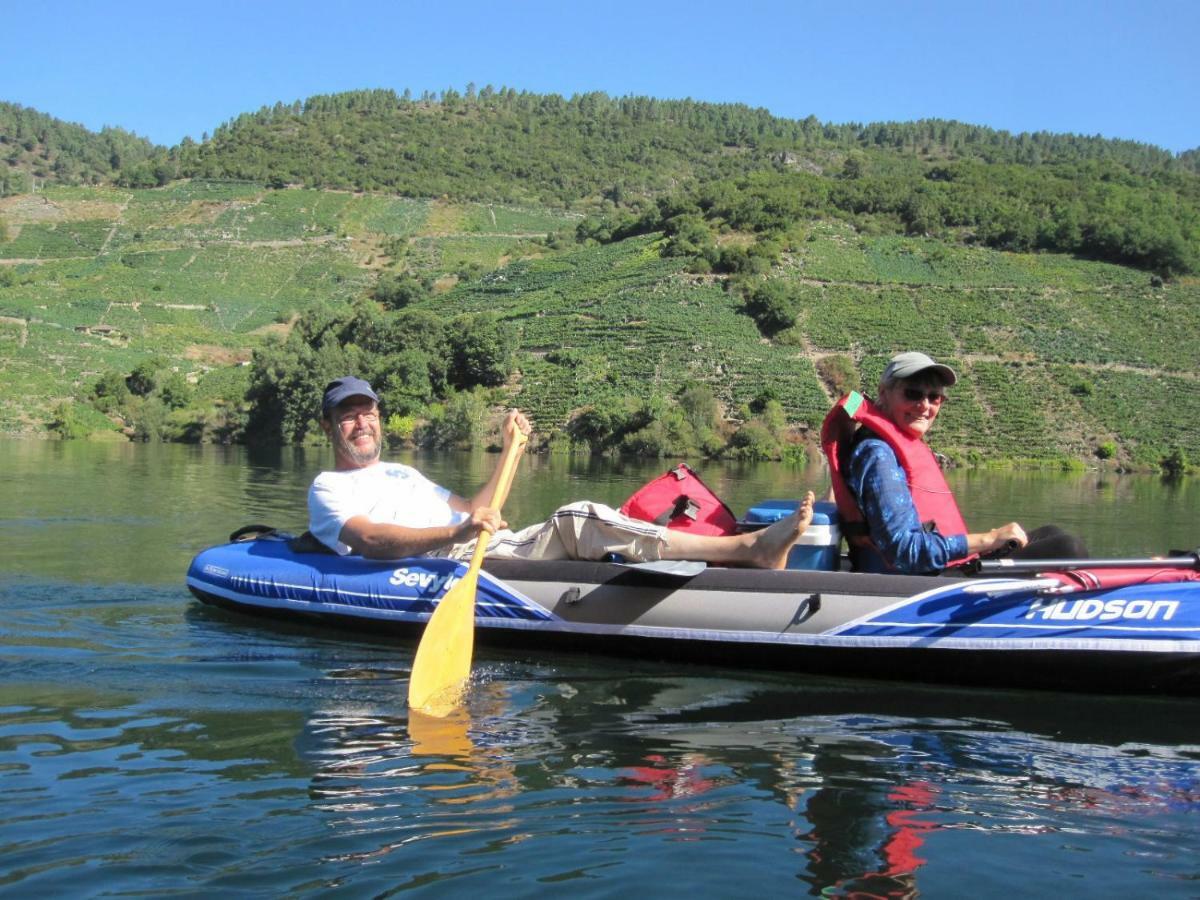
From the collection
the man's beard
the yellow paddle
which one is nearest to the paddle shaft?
the yellow paddle

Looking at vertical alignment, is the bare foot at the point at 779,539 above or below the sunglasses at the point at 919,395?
below

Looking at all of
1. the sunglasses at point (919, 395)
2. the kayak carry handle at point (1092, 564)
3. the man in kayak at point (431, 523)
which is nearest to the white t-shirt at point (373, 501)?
the man in kayak at point (431, 523)

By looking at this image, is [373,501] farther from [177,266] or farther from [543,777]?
[177,266]

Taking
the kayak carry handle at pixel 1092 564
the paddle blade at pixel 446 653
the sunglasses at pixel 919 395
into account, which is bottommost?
the paddle blade at pixel 446 653

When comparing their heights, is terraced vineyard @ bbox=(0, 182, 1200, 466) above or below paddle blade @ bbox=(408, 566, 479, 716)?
above

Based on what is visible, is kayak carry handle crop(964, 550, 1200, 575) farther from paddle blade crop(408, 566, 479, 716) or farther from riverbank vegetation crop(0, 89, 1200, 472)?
riverbank vegetation crop(0, 89, 1200, 472)

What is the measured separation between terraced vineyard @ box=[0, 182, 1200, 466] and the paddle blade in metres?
43.0

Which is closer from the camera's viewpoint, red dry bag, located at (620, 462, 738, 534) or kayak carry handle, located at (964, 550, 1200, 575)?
kayak carry handle, located at (964, 550, 1200, 575)

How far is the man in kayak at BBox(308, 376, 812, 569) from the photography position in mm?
7113

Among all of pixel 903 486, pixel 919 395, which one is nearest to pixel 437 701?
pixel 903 486

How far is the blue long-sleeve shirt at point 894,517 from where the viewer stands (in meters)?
6.45

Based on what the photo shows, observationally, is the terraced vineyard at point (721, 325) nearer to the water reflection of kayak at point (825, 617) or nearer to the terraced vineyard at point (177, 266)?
the terraced vineyard at point (177, 266)

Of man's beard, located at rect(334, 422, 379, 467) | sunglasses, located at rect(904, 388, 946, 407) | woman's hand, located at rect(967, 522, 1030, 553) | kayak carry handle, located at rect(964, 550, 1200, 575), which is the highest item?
sunglasses, located at rect(904, 388, 946, 407)

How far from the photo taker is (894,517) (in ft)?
21.2
